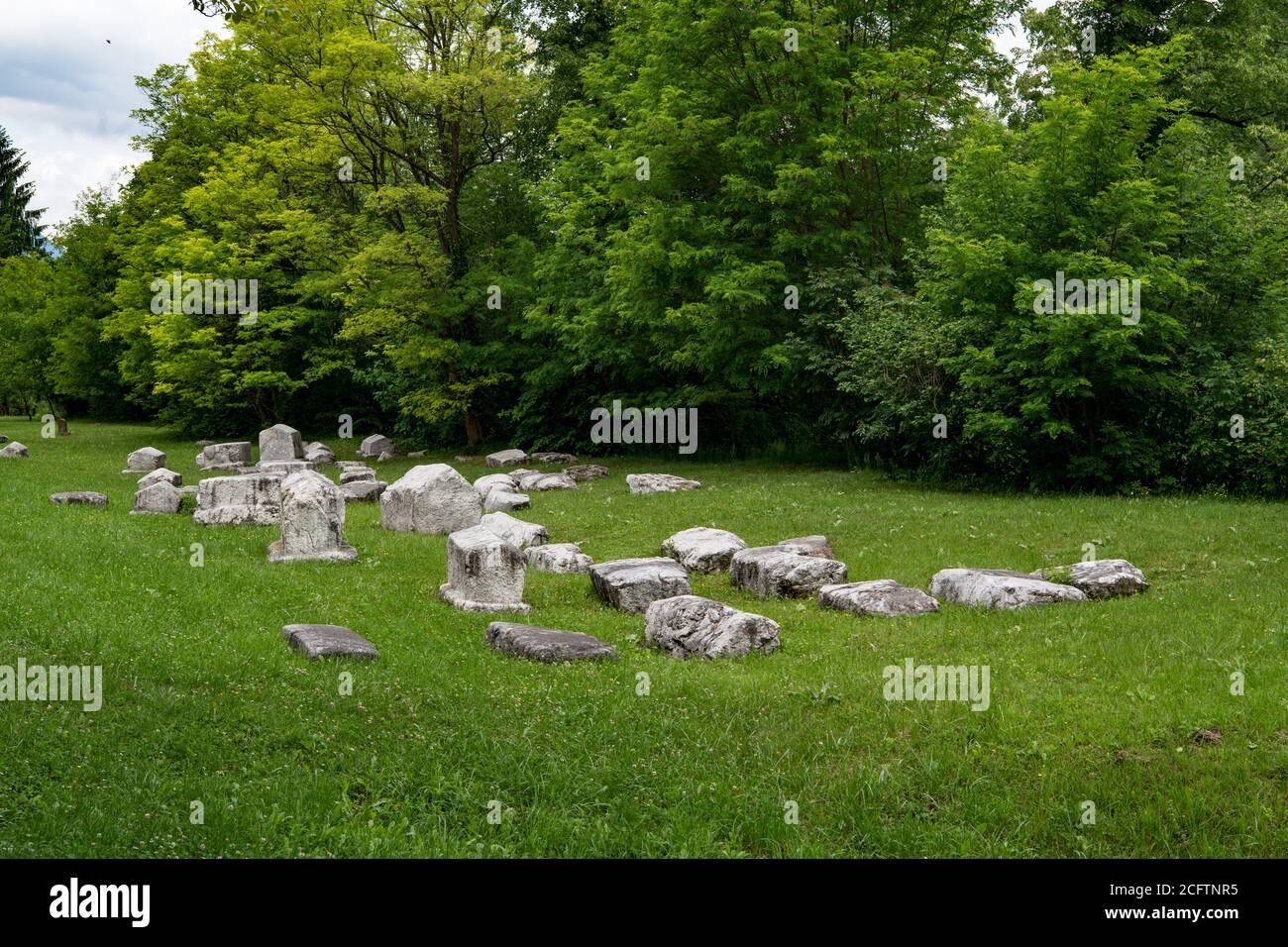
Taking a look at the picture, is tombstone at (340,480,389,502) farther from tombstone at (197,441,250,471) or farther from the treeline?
tombstone at (197,441,250,471)

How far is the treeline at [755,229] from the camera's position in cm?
2156

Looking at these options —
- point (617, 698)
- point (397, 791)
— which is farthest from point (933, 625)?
point (397, 791)

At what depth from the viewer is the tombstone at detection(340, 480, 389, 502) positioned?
2594 cm

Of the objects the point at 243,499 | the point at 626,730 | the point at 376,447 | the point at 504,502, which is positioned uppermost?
the point at 376,447

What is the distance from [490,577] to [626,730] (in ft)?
18.8

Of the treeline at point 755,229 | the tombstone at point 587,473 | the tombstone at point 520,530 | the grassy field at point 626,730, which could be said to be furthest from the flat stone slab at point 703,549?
the tombstone at point 587,473

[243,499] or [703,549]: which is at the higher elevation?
[243,499]

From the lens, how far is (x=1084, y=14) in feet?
102

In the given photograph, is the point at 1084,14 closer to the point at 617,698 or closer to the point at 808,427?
the point at 808,427

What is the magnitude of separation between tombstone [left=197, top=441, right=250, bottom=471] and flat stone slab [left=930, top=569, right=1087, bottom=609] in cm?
2823

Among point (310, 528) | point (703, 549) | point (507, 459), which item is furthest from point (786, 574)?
point (507, 459)

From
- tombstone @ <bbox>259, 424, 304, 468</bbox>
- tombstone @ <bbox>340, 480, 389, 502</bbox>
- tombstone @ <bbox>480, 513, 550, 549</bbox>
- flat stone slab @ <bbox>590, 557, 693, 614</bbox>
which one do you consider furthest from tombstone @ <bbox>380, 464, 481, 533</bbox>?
tombstone @ <bbox>259, 424, 304, 468</bbox>

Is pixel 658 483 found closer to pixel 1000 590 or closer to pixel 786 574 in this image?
pixel 786 574

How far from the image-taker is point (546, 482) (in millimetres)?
27719
